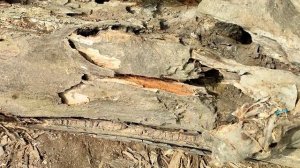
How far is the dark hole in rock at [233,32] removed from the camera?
6.79 feet

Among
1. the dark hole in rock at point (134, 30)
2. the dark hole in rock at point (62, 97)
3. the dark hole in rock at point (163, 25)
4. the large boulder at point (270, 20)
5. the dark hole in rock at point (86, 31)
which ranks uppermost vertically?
the large boulder at point (270, 20)

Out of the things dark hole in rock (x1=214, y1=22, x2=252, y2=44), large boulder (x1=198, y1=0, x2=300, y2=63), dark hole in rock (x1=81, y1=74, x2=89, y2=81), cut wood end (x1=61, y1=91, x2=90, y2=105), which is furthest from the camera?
cut wood end (x1=61, y1=91, x2=90, y2=105)

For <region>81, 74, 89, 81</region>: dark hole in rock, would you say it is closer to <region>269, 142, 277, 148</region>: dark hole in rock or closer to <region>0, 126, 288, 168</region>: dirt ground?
<region>0, 126, 288, 168</region>: dirt ground

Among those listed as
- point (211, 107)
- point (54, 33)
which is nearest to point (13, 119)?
point (54, 33)

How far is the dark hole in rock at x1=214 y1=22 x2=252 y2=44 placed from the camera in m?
2.07

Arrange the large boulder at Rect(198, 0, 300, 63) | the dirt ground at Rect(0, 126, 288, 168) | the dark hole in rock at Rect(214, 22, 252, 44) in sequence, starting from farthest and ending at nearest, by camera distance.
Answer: the dirt ground at Rect(0, 126, 288, 168) < the dark hole in rock at Rect(214, 22, 252, 44) < the large boulder at Rect(198, 0, 300, 63)

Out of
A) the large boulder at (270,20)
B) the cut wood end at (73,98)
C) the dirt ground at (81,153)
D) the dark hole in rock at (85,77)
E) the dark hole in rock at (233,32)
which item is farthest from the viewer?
the dirt ground at (81,153)

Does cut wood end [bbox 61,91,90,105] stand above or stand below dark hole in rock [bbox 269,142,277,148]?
below

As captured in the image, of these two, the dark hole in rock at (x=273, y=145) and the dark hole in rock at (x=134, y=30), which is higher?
the dark hole in rock at (x=134, y=30)

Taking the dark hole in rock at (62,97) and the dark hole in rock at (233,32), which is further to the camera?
the dark hole in rock at (62,97)

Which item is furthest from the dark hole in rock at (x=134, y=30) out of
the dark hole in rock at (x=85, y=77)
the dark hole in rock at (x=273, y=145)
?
the dark hole in rock at (x=273, y=145)

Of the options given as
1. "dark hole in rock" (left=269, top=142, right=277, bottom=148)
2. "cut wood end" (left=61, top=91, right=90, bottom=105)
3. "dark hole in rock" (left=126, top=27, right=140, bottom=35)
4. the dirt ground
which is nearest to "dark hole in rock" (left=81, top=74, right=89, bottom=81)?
"cut wood end" (left=61, top=91, right=90, bottom=105)

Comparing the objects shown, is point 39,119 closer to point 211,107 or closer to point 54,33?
point 54,33

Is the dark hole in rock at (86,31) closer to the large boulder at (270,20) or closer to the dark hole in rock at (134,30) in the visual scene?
the dark hole in rock at (134,30)
